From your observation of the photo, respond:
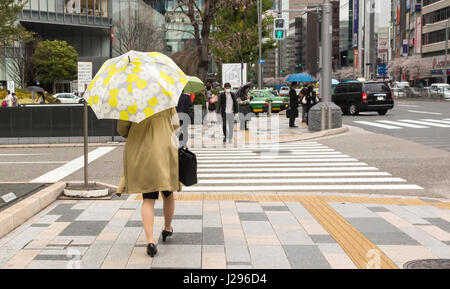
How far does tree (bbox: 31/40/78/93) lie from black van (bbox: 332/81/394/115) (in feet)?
132

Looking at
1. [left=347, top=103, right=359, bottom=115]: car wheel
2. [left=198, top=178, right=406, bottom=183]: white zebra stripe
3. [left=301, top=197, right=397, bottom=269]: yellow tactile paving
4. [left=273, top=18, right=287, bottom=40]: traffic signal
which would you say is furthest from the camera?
[left=273, top=18, right=287, bottom=40]: traffic signal

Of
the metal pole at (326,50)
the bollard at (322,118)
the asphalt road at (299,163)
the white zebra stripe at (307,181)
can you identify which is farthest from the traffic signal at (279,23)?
the white zebra stripe at (307,181)

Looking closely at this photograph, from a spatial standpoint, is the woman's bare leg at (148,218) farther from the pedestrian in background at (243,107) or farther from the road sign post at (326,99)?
the pedestrian in background at (243,107)

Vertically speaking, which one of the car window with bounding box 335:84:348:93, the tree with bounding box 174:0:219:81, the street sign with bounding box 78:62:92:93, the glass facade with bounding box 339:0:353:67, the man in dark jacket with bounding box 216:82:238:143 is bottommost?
the man in dark jacket with bounding box 216:82:238:143

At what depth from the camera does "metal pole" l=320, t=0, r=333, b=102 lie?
67.1 feet

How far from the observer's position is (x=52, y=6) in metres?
67.9

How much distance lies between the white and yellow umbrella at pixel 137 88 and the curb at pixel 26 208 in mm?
1844

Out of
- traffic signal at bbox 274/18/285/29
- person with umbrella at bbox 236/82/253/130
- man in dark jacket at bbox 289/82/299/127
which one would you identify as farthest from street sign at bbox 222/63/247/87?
traffic signal at bbox 274/18/285/29

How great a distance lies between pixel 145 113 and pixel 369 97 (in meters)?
27.6

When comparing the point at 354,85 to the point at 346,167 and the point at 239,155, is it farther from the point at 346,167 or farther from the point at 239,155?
the point at 346,167

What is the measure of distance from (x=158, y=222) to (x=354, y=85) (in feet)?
86.5

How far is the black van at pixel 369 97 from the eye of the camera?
101 feet

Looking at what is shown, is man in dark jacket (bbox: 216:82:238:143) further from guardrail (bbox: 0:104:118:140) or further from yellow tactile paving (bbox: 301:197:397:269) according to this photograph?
yellow tactile paving (bbox: 301:197:397:269)
